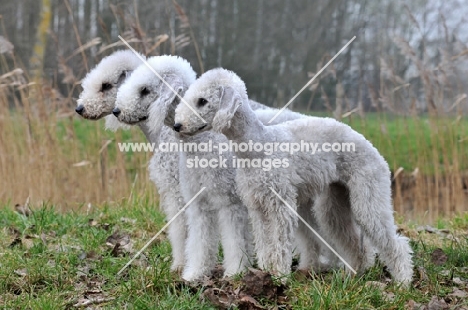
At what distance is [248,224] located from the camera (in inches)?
167

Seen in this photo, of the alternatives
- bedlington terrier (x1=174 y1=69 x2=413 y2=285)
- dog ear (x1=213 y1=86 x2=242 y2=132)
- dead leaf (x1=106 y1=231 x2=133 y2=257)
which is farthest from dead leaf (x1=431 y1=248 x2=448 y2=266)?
dead leaf (x1=106 y1=231 x2=133 y2=257)

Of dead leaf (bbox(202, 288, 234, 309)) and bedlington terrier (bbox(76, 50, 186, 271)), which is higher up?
bedlington terrier (bbox(76, 50, 186, 271))

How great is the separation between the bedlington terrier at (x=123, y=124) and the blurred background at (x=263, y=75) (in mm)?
1617

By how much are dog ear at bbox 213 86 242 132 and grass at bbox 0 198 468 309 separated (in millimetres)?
919

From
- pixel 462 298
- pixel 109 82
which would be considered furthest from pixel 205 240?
pixel 462 298

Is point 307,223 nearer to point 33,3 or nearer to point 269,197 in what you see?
point 269,197

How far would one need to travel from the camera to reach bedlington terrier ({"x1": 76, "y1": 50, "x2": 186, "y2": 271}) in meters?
4.37

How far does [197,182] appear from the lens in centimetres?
412

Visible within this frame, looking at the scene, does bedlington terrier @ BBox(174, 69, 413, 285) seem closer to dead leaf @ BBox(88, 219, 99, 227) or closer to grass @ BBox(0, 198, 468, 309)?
grass @ BBox(0, 198, 468, 309)

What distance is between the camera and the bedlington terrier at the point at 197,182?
13.3ft

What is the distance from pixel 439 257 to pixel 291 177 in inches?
53.1

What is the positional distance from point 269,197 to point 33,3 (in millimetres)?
9890

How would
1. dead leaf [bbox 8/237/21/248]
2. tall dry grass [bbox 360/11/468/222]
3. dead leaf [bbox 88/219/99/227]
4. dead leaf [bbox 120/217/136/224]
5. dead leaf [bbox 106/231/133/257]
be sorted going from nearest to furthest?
dead leaf [bbox 106/231/133/257] → dead leaf [bbox 8/237/21/248] → dead leaf [bbox 88/219/99/227] → dead leaf [bbox 120/217/136/224] → tall dry grass [bbox 360/11/468/222]

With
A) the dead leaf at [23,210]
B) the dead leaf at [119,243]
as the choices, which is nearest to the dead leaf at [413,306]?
the dead leaf at [119,243]
